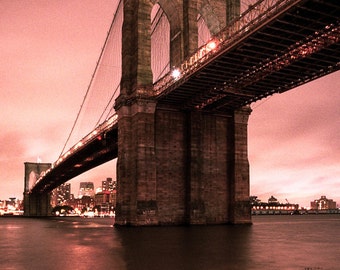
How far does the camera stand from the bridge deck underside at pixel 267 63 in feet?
78.8

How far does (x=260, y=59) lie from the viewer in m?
29.8

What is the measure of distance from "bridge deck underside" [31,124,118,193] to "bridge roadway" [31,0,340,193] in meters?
9.22

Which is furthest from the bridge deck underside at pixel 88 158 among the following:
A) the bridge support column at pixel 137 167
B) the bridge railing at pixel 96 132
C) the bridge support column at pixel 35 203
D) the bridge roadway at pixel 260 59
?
the bridge support column at pixel 35 203

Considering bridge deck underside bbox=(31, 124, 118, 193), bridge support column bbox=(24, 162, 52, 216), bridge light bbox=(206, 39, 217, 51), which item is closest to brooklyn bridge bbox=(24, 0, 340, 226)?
bridge light bbox=(206, 39, 217, 51)

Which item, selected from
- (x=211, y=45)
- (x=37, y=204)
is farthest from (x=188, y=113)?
(x=37, y=204)

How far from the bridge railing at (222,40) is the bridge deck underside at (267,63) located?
0.36 metres

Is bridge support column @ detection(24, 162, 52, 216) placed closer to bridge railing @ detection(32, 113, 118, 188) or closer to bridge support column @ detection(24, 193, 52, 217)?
bridge support column @ detection(24, 193, 52, 217)

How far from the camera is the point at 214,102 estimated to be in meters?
40.3

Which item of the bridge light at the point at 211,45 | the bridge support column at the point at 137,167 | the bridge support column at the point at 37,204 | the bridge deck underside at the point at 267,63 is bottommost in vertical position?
the bridge support column at the point at 37,204

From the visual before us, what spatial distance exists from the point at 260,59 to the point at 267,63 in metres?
1.01

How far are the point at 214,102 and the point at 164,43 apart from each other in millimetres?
10795

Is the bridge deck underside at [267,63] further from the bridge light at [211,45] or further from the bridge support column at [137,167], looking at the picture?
the bridge support column at [137,167]

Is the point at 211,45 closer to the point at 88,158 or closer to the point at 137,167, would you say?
the point at 137,167

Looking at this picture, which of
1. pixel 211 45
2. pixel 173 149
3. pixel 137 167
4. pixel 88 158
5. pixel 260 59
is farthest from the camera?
pixel 88 158
